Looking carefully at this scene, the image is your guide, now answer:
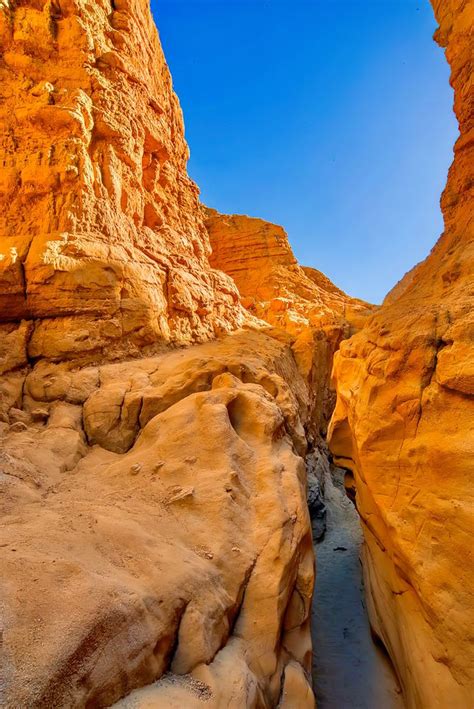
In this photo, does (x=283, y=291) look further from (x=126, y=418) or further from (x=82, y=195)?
(x=126, y=418)

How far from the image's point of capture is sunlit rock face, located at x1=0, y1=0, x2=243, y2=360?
945 cm

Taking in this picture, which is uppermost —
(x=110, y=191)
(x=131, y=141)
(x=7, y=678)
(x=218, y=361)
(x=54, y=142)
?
(x=131, y=141)

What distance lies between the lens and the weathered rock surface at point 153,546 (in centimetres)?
270

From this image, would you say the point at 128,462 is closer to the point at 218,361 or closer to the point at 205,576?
the point at 205,576

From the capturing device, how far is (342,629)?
8648mm

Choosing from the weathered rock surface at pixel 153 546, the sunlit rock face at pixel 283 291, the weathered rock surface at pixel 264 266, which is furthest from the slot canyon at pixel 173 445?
the weathered rock surface at pixel 264 266

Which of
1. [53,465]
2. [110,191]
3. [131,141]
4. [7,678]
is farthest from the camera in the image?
[131,141]

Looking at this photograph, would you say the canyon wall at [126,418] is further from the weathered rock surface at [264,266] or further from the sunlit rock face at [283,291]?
the weathered rock surface at [264,266]

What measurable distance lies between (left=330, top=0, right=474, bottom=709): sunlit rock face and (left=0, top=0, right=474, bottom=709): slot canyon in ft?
0.12

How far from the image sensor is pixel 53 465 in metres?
6.14

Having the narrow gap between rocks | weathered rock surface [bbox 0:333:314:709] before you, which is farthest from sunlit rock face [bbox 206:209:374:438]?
weathered rock surface [bbox 0:333:314:709]

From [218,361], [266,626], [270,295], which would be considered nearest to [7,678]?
[266,626]

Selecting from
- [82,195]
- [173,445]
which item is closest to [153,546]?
[173,445]

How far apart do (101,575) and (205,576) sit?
4.55 feet
